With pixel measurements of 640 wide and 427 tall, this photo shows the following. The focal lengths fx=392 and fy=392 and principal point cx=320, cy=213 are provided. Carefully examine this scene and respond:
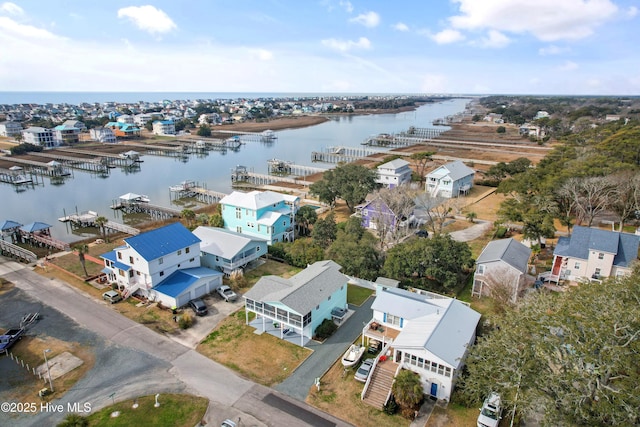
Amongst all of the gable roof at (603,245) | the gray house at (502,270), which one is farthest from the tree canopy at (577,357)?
the gable roof at (603,245)

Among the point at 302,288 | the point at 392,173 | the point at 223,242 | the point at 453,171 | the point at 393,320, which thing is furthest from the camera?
the point at 392,173

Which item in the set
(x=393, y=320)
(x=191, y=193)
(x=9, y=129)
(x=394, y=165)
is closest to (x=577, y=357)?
(x=393, y=320)

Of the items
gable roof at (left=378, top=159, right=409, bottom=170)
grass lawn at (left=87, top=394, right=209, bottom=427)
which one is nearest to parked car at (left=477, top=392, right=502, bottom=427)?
grass lawn at (left=87, top=394, right=209, bottom=427)

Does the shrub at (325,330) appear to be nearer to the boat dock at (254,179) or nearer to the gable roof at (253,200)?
the gable roof at (253,200)

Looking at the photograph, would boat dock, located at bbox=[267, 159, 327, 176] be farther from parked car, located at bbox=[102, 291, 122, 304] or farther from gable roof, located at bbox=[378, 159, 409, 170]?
parked car, located at bbox=[102, 291, 122, 304]

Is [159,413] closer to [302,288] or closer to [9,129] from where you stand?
[302,288]
